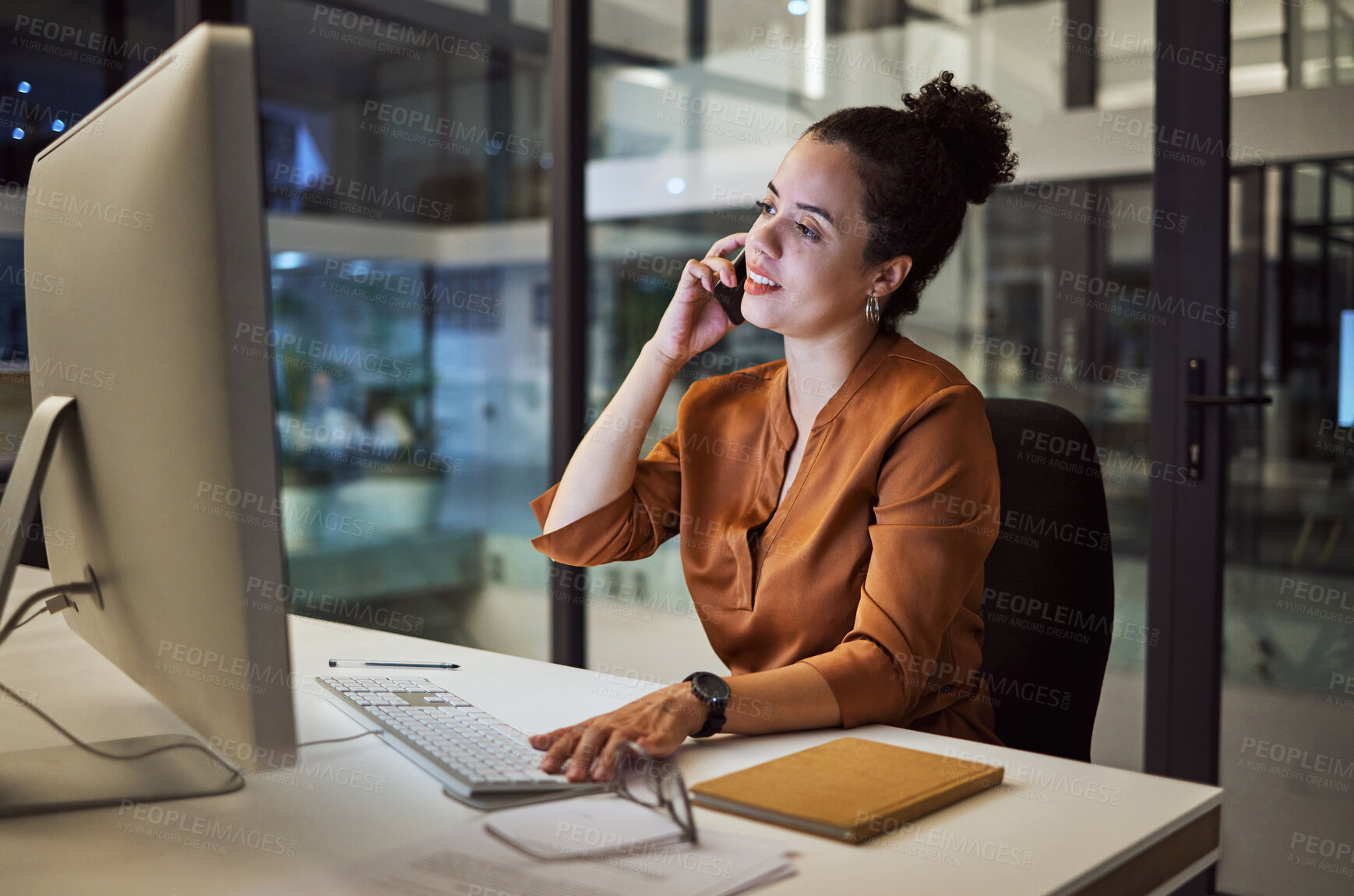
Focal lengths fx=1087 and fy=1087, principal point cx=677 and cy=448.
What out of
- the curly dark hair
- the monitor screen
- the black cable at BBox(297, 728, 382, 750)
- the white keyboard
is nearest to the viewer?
the white keyboard

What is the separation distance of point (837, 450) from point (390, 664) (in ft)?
2.14

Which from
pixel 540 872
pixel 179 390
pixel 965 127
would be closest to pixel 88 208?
pixel 179 390

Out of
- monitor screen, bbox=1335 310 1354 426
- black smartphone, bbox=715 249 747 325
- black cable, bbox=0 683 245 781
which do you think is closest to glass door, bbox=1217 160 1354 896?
monitor screen, bbox=1335 310 1354 426

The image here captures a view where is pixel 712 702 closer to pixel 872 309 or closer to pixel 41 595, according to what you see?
pixel 41 595

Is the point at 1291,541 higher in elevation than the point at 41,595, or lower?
lower

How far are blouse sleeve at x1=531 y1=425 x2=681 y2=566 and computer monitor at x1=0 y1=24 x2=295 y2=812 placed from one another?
754 millimetres

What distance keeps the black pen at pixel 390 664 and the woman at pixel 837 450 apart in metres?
0.32

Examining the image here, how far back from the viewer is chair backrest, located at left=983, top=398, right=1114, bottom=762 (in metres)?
1.44

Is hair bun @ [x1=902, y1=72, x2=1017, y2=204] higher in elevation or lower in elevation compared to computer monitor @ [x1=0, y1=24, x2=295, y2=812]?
higher

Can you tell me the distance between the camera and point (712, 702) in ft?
3.53

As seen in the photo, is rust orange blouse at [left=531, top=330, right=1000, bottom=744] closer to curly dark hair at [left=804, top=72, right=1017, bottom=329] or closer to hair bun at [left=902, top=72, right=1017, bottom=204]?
curly dark hair at [left=804, top=72, right=1017, bottom=329]

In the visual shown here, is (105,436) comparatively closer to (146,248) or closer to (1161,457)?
(146,248)

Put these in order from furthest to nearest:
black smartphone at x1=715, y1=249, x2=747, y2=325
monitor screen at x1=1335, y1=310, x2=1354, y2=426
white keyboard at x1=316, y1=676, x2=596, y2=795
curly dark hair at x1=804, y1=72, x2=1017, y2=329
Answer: monitor screen at x1=1335, y1=310, x2=1354, y2=426 < black smartphone at x1=715, y1=249, x2=747, y2=325 < curly dark hair at x1=804, y1=72, x2=1017, y2=329 < white keyboard at x1=316, y1=676, x2=596, y2=795

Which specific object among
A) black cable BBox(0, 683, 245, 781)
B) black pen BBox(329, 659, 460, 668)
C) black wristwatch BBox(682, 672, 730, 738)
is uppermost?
black wristwatch BBox(682, 672, 730, 738)
